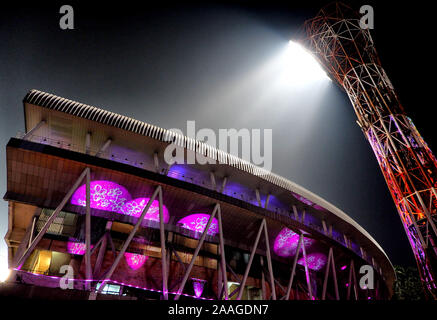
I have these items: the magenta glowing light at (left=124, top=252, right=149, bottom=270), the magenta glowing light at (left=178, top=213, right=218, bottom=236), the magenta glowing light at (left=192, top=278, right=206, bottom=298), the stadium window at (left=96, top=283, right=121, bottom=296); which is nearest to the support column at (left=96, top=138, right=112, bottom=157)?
the magenta glowing light at (left=124, top=252, right=149, bottom=270)

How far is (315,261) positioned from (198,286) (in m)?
15.3

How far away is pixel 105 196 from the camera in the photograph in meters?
19.9

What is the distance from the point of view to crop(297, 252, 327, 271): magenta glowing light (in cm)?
2998

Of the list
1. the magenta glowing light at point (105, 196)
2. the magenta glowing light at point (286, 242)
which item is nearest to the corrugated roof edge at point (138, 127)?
the magenta glowing light at point (286, 242)

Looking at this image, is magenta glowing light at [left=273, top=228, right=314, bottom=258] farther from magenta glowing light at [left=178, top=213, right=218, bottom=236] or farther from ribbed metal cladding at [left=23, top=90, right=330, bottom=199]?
magenta glowing light at [left=178, top=213, right=218, bottom=236]

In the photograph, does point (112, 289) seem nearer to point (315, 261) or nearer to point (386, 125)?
point (315, 261)

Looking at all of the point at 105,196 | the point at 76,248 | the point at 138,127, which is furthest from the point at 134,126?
the point at 76,248

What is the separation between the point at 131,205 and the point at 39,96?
33.7 ft

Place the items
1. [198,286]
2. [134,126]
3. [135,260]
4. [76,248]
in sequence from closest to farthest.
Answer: [76,248] < [135,260] < [134,126] < [198,286]

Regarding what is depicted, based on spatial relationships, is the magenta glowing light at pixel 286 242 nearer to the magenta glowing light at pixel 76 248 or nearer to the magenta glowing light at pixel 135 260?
the magenta glowing light at pixel 135 260

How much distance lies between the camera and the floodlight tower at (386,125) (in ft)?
83.0

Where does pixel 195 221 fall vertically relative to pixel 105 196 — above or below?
below
